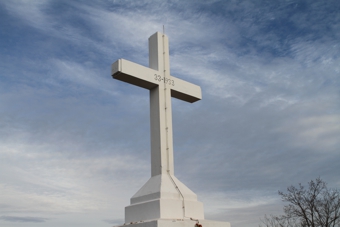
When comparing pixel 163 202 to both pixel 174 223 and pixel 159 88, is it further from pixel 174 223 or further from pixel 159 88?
pixel 159 88

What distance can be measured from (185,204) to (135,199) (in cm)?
119

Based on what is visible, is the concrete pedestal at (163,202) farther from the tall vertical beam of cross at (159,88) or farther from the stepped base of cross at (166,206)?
the tall vertical beam of cross at (159,88)

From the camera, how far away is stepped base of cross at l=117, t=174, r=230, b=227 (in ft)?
26.7

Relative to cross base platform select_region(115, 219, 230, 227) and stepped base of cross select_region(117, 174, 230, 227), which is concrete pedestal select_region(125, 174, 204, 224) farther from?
cross base platform select_region(115, 219, 230, 227)

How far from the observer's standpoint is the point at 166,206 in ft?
27.1

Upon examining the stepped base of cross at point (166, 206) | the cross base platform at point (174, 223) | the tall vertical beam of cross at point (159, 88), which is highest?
the tall vertical beam of cross at point (159, 88)

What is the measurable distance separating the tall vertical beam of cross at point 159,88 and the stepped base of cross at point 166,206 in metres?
0.48

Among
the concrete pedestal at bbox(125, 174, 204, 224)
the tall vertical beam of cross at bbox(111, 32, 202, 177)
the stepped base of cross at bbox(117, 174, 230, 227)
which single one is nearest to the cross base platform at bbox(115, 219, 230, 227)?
the stepped base of cross at bbox(117, 174, 230, 227)

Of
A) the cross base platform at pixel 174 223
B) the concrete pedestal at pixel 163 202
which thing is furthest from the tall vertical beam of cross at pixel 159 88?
the cross base platform at pixel 174 223

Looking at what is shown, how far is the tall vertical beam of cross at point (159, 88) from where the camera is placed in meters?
9.42

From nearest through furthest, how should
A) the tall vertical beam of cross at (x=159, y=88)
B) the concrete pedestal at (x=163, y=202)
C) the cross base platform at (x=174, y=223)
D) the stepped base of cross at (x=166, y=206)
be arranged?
the cross base platform at (x=174, y=223) < the stepped base of cross at (x=166, y=206) < the concrete pedestal at (x=163, y=202) < the tall vertical beam of cross at (x=159, y=88)

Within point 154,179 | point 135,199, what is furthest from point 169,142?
point 135,199

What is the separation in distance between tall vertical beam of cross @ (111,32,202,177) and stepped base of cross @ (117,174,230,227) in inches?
19.0

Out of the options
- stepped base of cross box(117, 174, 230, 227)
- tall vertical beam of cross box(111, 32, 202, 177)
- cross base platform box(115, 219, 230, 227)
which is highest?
tall vertical beam of cross box(111, 32, 202, 177)
